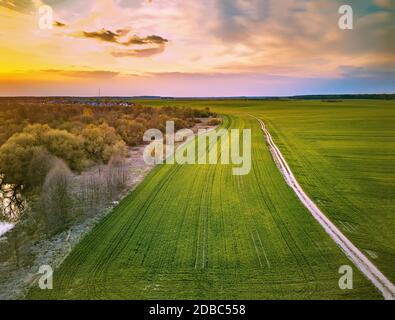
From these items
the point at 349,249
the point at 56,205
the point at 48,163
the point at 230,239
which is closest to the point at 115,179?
the point at 48,163

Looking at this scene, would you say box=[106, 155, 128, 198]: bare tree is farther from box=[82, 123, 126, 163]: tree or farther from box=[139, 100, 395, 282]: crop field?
box=[139, 100, 395, 282]: crop field

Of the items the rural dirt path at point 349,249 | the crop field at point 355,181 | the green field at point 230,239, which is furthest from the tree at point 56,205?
the crop field at point 355,181

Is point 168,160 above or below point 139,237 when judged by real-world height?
above

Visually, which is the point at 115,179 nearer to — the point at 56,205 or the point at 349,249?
the point at 56,205

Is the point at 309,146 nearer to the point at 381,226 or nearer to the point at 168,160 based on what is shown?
the point at 168,160

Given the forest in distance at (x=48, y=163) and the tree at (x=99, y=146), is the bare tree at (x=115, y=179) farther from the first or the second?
the tree at (x=99, y=146)

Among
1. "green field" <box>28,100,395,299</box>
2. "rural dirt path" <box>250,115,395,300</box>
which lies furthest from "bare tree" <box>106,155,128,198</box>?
"rural dirt path" <box>250,115,395,300</box>

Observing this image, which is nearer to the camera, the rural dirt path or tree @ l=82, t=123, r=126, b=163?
the rural dirt path
